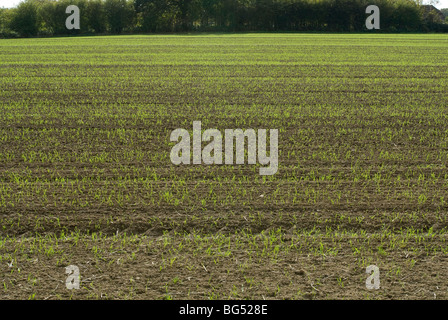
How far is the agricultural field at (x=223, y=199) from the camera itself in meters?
4.78

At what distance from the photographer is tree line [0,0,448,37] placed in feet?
184

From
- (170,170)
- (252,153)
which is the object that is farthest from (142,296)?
(252,153)

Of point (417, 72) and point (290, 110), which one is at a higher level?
point (417, 72)

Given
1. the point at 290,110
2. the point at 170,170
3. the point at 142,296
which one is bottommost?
the point at 142,296

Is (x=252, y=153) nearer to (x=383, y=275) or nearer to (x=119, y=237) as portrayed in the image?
(x=119, y=237)

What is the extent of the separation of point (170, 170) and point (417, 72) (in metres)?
14.6

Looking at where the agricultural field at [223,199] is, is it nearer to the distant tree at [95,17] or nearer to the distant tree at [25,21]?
the distant tree at [25,21]

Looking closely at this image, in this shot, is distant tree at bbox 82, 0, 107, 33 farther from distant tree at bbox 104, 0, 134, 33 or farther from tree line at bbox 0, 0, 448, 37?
distant tree at bbox 104, 0, 134, 33

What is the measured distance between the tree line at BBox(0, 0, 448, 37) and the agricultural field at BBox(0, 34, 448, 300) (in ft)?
150

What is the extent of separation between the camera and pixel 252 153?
864 centimetres

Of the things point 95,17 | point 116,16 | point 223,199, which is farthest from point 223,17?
point 223,199

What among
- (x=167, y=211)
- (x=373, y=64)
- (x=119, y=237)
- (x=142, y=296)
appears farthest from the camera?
(x=373, y=64)

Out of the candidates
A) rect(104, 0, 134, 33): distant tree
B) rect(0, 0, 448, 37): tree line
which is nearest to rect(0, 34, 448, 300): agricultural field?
rect(104, 0, 134, 33): distant tree

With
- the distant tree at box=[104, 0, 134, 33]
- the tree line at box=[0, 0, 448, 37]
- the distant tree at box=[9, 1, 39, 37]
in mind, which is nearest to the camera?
the distant tree at box=[9, 1, 39, 37]
